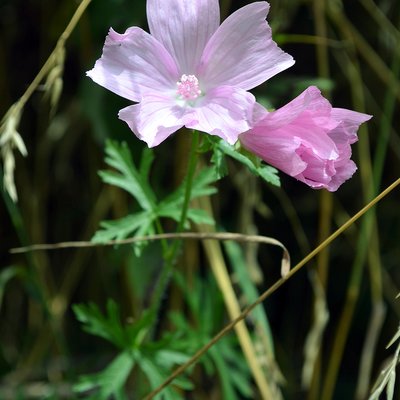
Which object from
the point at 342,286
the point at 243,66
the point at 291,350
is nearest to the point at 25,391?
the point at 291,350

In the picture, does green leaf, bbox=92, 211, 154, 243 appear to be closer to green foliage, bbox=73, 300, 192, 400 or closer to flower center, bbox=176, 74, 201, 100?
green foliage, bbox=73, 300, 192, 400

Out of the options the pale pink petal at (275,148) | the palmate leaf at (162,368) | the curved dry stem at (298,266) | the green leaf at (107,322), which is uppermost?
the pale pink petal at (275,148)

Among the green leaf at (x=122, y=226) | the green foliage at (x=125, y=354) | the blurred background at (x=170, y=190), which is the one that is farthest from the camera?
the blurred background at (x=170, y=190)

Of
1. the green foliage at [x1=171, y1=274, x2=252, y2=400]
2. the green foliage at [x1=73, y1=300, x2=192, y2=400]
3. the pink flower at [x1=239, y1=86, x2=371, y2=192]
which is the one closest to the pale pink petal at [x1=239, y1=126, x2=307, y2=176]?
the pink flower at [x1=239, y1=86, x2=371, y2=192]

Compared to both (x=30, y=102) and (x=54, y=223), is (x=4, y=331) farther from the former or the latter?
(x=30, y=102)

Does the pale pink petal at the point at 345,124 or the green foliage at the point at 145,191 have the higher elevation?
the pale pink petal at the point at 345,124

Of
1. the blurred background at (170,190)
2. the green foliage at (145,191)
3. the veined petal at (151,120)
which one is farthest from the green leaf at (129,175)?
the blurred background at (170,190)

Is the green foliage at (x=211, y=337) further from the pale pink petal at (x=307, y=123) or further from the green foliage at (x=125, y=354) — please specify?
the pale pink petal at (x=307, y=123)
